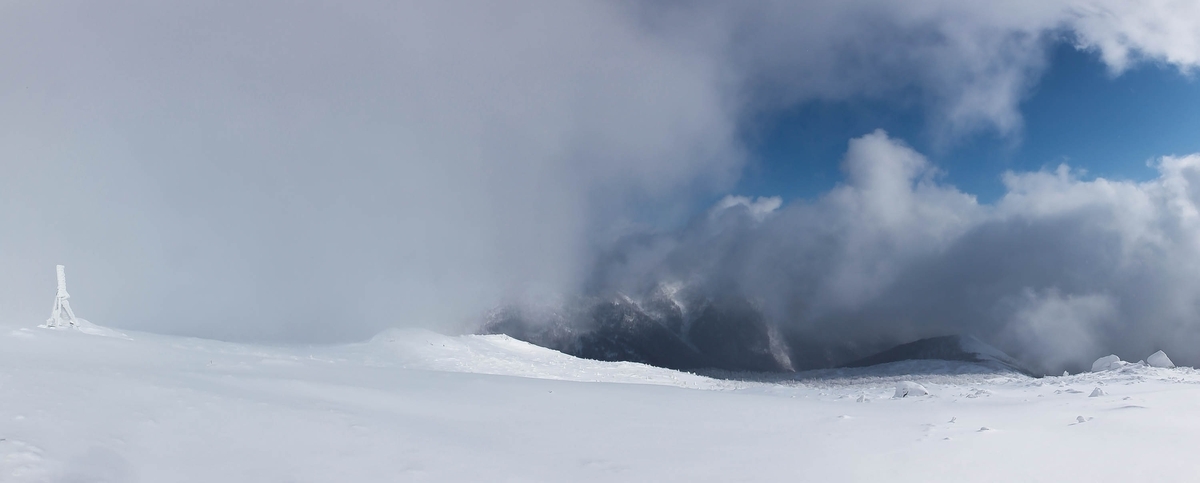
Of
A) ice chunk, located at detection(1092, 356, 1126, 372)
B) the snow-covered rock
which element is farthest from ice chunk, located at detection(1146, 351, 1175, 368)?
the snow-covered rock

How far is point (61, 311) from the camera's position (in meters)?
27.1

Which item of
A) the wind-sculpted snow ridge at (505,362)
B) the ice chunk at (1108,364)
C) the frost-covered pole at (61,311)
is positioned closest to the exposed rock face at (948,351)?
the ice chunk at (1108,364)

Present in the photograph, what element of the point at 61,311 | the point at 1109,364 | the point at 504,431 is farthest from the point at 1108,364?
the point at 61,311

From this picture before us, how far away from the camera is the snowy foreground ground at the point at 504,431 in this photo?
9.12 meters

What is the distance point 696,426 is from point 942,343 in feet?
366

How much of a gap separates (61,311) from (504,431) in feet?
85.5

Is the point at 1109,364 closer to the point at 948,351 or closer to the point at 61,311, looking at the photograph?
the point at 61,311

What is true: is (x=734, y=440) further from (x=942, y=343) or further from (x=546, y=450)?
(x=942, y=343)

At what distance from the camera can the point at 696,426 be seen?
14.9 m

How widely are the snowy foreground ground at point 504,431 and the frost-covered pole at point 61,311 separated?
7235mm

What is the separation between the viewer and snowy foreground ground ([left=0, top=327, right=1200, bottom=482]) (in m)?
9.12

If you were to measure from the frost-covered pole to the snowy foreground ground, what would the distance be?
7235 millimetres

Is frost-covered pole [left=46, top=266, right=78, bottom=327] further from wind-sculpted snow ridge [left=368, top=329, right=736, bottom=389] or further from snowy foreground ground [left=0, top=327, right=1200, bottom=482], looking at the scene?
wind-sculpted snow ridge [left=368, top=329, right=736, bottom=389]

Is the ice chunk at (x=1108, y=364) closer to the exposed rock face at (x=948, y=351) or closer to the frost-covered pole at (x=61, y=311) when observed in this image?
the frost-covered pole at (x=61, y=311)
